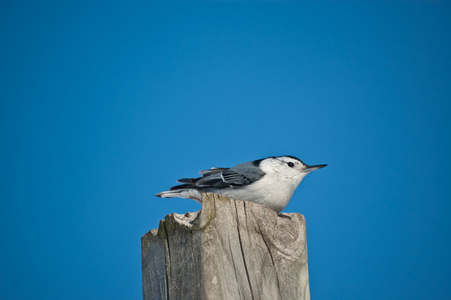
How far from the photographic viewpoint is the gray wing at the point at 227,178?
4.21 metres

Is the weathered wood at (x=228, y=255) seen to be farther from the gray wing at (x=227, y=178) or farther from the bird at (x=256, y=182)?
the gray wing at (x=227, y=178)

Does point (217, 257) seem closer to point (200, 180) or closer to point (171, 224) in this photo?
point (171, 224)

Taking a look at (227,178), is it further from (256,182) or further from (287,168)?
(287,168)

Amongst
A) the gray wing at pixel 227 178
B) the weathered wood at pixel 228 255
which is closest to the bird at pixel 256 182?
the gray wing at pixel 227 178

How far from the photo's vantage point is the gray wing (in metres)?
4.21

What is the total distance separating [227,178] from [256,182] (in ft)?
1.22

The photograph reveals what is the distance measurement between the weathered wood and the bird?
4.26 ft

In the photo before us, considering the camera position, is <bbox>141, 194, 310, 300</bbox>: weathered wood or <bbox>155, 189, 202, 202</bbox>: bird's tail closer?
<bbox>141, 194, 310, 300</bbox>: weathered wood

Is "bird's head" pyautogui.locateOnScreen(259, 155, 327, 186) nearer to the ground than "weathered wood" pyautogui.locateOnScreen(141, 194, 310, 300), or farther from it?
farther from it

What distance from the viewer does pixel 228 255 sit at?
2.44 meters

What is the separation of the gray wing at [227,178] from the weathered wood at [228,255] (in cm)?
152

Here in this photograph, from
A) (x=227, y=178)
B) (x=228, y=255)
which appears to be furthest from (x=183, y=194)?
(x=228, y=255)

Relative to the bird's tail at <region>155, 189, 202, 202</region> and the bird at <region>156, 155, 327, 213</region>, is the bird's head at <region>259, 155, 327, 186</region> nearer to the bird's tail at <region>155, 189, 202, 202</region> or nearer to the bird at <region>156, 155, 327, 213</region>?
the bird at <region>156, 155, 327, 213</region>

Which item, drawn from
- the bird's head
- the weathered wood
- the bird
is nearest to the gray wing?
the bird
